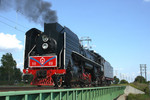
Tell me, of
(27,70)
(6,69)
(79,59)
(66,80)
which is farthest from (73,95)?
(6,69)

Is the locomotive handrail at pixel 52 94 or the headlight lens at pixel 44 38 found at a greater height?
the headlight lens at pixel 44 38

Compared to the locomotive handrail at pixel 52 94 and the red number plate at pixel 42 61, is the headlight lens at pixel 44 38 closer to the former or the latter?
the red number plate at pixel 42 61

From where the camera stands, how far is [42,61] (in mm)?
11000

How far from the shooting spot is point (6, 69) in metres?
49.2

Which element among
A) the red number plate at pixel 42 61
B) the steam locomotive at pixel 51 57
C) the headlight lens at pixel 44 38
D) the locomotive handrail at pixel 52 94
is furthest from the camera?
the headlight lens at pixel 44 38

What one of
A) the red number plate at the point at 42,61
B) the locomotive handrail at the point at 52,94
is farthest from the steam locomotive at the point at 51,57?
the locomotive handrail at the point at 52,94

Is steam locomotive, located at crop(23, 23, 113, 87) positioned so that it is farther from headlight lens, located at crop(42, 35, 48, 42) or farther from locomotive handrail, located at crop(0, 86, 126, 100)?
locomotive handrail, located at crop(0, 86, 126, 100)

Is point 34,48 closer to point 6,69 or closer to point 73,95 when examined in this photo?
point 73,95

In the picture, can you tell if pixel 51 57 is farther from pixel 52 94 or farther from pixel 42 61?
pixel 52 94

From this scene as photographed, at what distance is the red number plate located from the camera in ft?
35.2

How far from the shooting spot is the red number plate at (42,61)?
10734mm

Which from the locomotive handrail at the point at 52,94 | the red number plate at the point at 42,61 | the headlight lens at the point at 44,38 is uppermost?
the headlight lens at the point at 44,38

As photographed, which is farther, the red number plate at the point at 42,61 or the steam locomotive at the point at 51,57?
the red number plate at the point at 42,61

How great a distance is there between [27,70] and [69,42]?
→ 143 inches
